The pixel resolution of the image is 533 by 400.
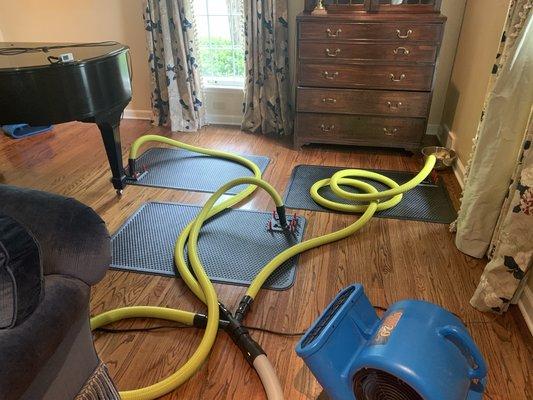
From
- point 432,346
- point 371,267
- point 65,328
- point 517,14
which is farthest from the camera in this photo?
point 371,267

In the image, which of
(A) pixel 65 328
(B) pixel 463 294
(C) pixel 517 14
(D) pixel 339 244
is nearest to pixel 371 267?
(D) pixel 339 244

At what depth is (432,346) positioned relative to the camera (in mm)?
983

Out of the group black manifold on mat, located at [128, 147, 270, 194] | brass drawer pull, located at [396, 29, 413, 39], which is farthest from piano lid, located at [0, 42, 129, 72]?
brass drawer pull, located at [396, 29, 413, 39]

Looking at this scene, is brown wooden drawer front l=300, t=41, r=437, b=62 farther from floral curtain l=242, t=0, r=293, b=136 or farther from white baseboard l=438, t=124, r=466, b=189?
white baseboard l=438, t=124, r=466, b=189

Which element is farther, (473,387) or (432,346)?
(473,387)

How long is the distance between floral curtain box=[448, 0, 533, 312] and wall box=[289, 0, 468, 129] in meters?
1.43

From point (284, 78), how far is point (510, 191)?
2.07 m

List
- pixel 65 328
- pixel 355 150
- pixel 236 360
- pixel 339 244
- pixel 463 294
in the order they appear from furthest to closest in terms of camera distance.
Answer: pixel 355 150
pixel 339 244
pixel 463 294
pixel 236 360
pixel 65 328

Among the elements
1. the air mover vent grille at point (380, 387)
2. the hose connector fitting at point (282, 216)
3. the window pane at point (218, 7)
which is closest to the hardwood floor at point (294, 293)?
the hose connector fitting at point (282, 216)

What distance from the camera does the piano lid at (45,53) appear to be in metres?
1.86

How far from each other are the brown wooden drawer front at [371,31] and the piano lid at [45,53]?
4.11 feet

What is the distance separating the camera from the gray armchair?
29.9 inches

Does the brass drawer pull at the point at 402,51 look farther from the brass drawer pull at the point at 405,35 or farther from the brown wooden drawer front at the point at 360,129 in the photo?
the brown wooden drawer front at the point at 360,129

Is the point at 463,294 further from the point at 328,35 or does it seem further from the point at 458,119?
the point at 328,35
